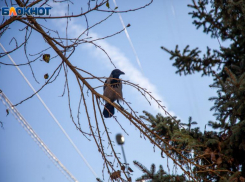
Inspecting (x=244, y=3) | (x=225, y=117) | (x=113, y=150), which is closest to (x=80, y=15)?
A: (x=113, y=150)

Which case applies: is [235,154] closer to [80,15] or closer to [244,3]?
[244,3]

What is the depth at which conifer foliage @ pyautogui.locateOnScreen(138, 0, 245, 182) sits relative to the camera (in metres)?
3.27

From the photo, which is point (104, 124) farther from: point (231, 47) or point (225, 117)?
point (231, 47)

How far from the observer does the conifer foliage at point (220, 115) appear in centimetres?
327

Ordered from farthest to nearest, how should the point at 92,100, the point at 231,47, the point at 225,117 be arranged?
the point at 231,47 → the point at 225,117 → the point at 92,100

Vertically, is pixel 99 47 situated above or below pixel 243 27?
below

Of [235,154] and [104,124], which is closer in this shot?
[104,124]

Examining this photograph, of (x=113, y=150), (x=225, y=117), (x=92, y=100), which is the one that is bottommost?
(x=113, y=150)

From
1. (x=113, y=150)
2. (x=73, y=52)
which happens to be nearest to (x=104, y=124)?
(x=113, y=150)

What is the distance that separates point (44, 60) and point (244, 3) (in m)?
3.25

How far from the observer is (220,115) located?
4051 mm

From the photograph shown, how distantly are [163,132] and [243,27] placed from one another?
2300 mm

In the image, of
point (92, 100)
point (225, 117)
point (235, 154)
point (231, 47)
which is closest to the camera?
point (92, 100)

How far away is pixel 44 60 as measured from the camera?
2.12 meters
